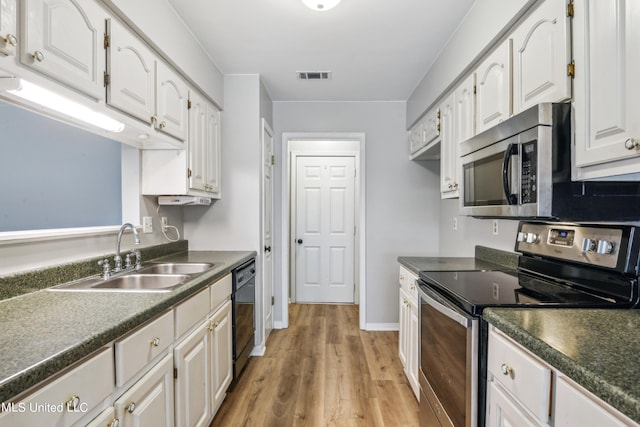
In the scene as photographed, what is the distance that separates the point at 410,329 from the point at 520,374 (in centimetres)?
131

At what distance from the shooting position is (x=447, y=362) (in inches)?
55.8

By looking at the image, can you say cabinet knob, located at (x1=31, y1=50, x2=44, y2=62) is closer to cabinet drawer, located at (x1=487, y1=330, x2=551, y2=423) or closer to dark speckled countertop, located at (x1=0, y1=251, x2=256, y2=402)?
dark speckled countertop, located at (x1=0, y1=251, x2=256, y2=402)

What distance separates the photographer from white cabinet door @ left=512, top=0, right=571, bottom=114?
1189 mm

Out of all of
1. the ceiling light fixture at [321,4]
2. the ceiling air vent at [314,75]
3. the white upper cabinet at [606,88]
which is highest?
the ceiling air vent at [314,75]

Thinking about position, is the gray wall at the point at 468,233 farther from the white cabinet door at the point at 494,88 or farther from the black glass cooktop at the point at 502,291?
the white cabinet door at the point at 494,88

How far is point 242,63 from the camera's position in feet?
8.45

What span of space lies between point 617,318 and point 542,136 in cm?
65

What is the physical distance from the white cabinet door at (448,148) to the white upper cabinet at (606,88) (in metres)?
1.06

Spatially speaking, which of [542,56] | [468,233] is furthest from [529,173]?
[468,233]

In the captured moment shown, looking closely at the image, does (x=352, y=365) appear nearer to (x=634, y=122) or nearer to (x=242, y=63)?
(x=634, y=122)

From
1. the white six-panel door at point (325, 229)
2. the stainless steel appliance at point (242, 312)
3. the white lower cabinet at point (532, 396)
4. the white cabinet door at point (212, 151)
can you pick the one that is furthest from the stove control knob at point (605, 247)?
the white six-panel door at point (325, 229)

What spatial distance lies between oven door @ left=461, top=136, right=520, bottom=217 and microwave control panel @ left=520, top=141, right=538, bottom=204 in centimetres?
3

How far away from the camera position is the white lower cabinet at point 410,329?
2.09 metres
